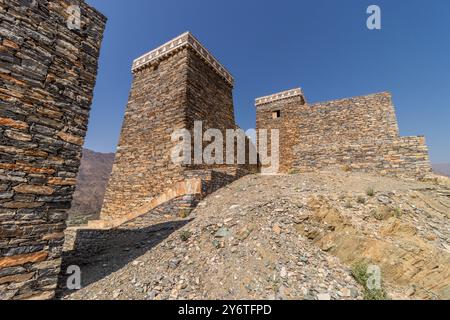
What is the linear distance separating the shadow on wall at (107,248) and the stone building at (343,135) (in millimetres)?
9808

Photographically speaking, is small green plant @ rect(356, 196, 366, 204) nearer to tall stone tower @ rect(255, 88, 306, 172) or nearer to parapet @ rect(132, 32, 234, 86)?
parapet @ rect(132, 32, 234, 86)

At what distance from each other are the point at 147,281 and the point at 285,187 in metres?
5.34

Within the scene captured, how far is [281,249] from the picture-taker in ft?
14.0

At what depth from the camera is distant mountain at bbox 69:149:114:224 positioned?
3417cm

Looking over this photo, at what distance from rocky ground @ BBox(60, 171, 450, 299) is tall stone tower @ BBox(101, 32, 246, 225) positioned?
10.3 ft

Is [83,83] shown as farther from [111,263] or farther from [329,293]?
[329,293]

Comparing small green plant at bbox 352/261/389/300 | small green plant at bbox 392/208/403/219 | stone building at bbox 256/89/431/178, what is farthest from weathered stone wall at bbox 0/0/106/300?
stone building at bbox 256/89/431/178

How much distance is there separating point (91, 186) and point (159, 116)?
165 feet

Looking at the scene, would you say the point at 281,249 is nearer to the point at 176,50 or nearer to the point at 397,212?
the point at 397,212

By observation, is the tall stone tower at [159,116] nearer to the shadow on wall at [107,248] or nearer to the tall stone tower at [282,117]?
the shadow on wall at [107,248]

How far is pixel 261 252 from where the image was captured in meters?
4.23

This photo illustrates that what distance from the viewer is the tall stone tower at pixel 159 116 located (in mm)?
9594
